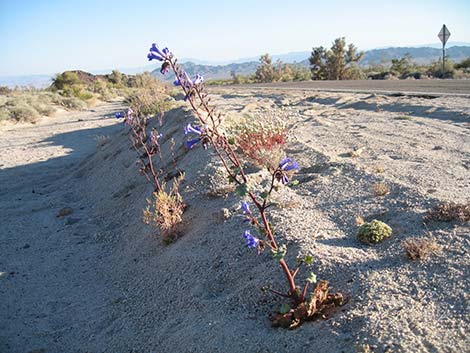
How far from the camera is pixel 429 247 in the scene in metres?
3.38

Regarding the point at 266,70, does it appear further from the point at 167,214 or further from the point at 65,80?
the point at 167,214

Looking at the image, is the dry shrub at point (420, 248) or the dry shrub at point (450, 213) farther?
the dry shrub at point (450, 213)

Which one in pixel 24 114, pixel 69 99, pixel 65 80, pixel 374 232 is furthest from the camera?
pixel 65 80

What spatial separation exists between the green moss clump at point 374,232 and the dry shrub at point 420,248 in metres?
0.28

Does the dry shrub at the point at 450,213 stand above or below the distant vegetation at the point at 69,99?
below

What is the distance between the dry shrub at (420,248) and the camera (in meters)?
3.34

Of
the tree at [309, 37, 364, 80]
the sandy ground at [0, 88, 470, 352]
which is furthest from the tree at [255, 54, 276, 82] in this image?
the sandy ground at [0, 88, 470, 352]

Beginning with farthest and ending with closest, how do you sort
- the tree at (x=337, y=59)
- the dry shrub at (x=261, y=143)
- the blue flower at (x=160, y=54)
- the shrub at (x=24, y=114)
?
the tree at (x=337, y=59), the shrub at (x=24, y=114), the dry shrub at (x=261, y=143), the blue flower at (x=160, y=54)

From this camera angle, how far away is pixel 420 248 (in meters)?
3.37

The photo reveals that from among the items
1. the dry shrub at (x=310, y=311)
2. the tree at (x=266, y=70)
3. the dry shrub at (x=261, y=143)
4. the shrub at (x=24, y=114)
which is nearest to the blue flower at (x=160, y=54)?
the dry shrub at (x=310, y=311)

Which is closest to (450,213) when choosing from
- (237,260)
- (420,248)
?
(420,248)

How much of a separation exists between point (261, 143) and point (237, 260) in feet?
8.87

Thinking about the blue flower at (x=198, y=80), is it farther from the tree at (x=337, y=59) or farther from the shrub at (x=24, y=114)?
the tree at (x=337, y=59)

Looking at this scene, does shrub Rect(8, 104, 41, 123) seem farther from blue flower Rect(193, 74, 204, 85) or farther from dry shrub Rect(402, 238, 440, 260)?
dry shrub Rect(402, 238, 440, 260)
